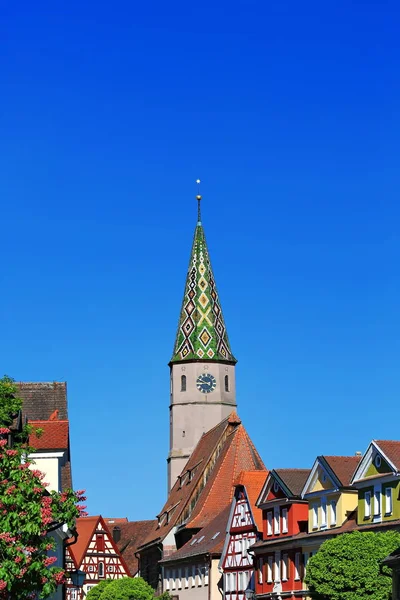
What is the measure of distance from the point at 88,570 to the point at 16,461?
273 feet

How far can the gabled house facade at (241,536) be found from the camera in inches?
2394

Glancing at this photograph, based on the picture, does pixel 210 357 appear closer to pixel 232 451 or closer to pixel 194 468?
pixel 194 468

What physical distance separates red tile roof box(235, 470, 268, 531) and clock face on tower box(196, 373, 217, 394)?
128 ft

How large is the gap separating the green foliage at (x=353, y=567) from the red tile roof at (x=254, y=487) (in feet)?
58.4

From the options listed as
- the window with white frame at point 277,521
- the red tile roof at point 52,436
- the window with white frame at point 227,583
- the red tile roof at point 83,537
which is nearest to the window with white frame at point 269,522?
the window with white frame at point 277,521

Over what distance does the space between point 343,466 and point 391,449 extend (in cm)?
541

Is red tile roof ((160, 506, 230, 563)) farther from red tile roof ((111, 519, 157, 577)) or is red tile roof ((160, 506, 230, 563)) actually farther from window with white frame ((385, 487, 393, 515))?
red tile roof ((111, 519, 157, 577))

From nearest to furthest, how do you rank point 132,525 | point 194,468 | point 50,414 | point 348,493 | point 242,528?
point 50,414 → point 348,493 → point 242,528 → point 194,468 → point 132,525

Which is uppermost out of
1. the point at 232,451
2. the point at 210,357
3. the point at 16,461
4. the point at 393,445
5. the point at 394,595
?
the point at 210,357

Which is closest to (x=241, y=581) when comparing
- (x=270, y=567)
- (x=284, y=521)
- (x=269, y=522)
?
(x=270, y=567)

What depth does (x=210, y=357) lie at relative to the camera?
105 metres

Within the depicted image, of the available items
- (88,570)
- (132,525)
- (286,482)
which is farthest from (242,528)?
(132,525)

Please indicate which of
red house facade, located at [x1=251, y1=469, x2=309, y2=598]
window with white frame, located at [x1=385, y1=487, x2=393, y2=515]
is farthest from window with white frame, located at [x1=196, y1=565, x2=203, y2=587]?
window with white frame, located at [x1=385, y1=487, x2=393, y2=515]

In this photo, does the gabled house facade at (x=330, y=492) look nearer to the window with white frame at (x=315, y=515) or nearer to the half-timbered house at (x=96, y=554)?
the window with white frame at (x=315, y=515)
